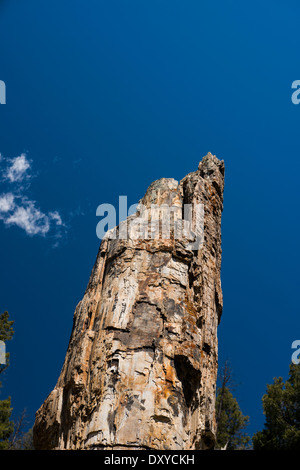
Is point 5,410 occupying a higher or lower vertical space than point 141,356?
higher

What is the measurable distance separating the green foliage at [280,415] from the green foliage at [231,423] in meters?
3.52

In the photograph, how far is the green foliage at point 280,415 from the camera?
1994 centimetres

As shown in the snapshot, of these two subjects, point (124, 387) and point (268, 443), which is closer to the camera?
point (124, 387)

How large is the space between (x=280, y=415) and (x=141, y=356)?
1429 centimetres

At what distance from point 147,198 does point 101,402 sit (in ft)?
18.5

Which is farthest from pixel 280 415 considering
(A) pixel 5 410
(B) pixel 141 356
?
(B) pixel 141 356

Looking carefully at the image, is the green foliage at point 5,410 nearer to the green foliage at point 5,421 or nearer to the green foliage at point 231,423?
the green foliage at point 5,421

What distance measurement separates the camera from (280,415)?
20844mm

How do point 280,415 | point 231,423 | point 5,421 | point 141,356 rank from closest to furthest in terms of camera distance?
point 141,356, point 280,415, point 5,421, point 231,423

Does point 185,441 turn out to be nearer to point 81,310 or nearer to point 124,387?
point 124,387

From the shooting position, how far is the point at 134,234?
1116cm

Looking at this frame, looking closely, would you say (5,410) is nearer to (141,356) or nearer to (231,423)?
(231,423)

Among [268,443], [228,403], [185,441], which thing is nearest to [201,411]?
[185,441]

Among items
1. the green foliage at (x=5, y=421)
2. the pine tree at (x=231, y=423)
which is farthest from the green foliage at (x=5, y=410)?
the pine tree at (x=231, y=423)
